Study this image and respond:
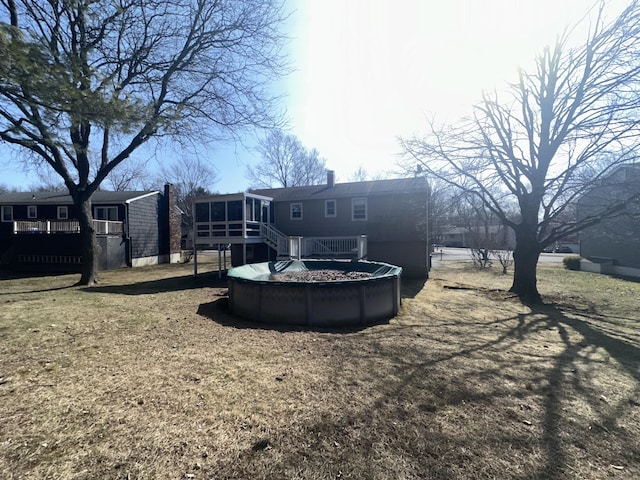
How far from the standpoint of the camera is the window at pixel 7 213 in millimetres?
23094

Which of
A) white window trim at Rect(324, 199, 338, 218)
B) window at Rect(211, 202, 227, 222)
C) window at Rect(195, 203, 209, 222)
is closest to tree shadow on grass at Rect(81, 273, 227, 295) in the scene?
window at Rect(211, 202, 227, 222)

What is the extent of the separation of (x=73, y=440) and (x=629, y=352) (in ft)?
28.0

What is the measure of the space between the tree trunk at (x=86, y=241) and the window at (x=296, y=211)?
35.7 ft

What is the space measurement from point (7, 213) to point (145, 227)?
1022 centimetres

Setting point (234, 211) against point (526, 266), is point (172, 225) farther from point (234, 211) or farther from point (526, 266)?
point (526, 266)

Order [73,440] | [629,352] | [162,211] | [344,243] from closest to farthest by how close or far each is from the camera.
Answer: [73,440]
[629,352]
[344,243]
[162,211]

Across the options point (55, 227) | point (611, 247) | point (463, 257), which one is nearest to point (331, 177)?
point (55, 227)

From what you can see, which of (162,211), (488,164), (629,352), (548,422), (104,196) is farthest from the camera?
(162,211)

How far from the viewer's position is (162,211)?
25.7 metres

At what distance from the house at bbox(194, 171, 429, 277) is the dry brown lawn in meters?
9.41

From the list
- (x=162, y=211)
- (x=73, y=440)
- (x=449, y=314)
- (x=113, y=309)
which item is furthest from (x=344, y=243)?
(x=162, y=211)

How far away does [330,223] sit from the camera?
64.4 feet

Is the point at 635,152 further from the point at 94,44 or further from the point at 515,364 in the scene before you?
the point at 94,44

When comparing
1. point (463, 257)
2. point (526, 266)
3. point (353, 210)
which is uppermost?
point (353, 210)
